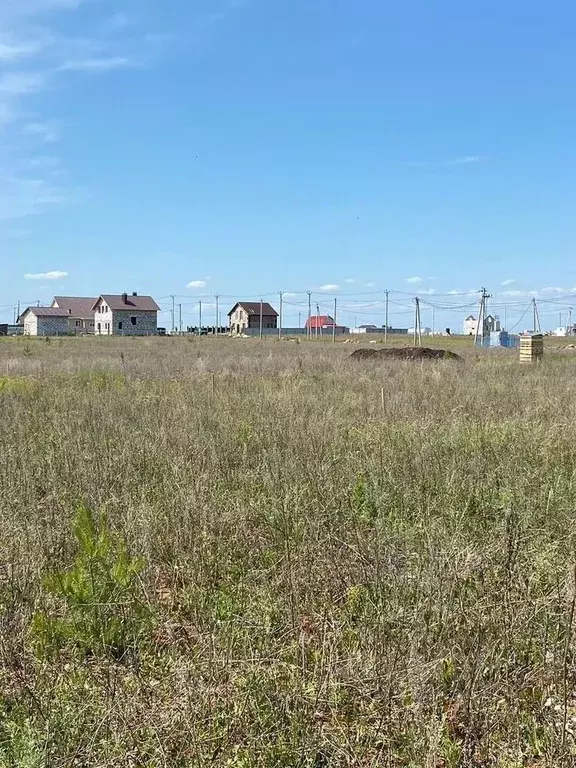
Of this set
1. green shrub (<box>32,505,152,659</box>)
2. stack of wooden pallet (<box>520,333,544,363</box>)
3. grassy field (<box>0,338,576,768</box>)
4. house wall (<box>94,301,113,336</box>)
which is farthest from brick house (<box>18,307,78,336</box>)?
green shrub (<box>32,505,152,659</box>)

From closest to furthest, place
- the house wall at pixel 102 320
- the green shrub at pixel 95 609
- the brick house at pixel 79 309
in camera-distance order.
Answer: the green shrub at pixel 95 609, the house wall at pixel 102 320, the brick house at pixel 79 309

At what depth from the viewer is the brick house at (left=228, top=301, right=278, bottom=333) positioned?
10450 cm

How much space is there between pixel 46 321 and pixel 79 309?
775 centimetres

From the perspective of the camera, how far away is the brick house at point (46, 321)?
85625 mm

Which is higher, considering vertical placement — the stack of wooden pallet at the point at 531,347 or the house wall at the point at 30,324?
the house wall at the point at 30,324

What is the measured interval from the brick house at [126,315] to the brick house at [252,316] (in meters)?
20.1

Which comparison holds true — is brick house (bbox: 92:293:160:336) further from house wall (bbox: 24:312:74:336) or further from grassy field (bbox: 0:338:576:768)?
grassy field (bbox: 0:338:576:768)

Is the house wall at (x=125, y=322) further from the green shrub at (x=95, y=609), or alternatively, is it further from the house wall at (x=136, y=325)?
the green shrub at (x=95, y=609)

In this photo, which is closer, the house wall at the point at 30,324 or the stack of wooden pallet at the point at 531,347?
the stack of wooden pallet at the point at 531,347

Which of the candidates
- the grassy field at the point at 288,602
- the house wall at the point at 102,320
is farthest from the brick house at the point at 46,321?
the grassy field at the point at 288,602

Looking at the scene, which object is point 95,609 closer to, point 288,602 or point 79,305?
point 288,602

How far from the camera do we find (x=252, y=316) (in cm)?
10488

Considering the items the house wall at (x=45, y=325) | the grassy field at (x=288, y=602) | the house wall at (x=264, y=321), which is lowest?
the grassy field at (x=288, y=602)

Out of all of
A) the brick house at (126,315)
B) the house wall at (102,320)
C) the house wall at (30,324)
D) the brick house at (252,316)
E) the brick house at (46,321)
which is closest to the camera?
the brick house at (126,315)
